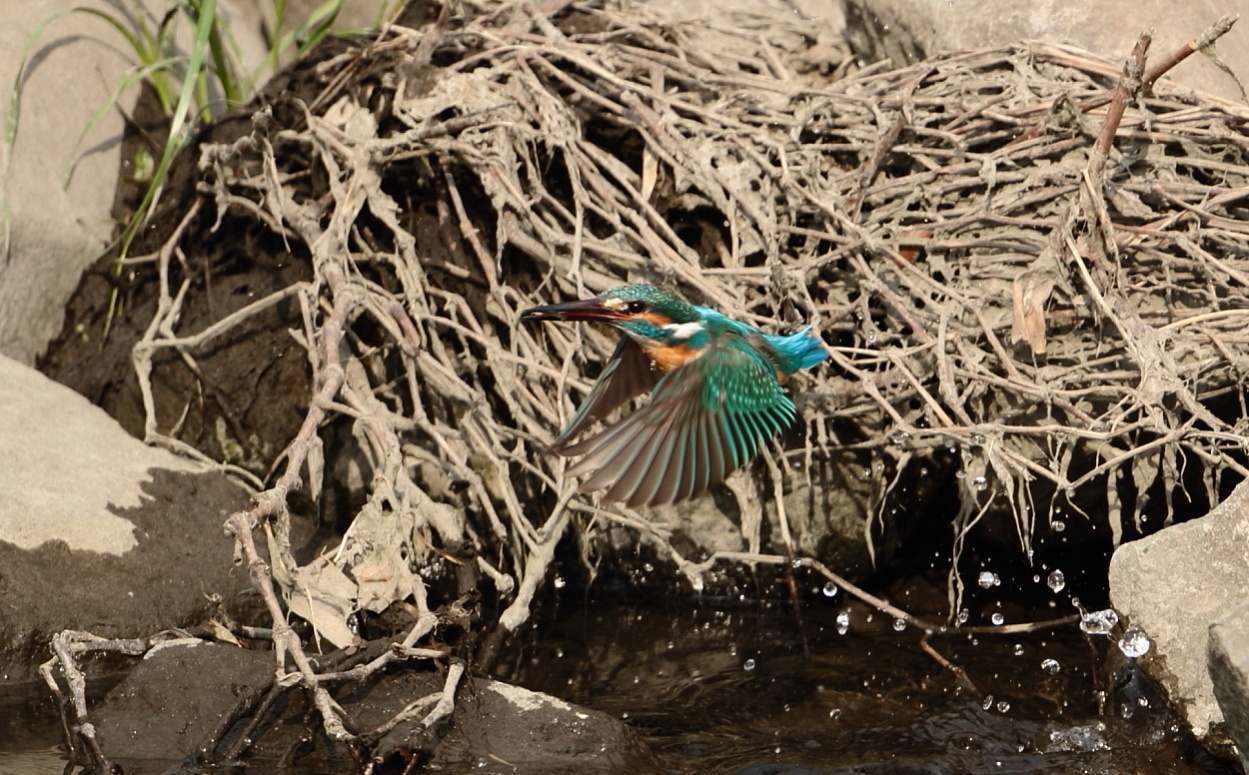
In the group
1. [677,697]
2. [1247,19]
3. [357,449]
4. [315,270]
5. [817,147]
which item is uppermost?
[1247,19]

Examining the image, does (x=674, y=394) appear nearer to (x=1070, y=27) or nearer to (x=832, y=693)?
(x=832, y=693)

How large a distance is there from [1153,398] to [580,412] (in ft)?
4.64

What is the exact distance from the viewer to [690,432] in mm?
3129

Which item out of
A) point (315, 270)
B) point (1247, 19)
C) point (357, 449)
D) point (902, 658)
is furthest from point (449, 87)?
point (1247, 19)

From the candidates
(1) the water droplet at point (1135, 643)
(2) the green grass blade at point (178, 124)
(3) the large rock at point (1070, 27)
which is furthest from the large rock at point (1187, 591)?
(2) the green grass blade at point (178, 124)

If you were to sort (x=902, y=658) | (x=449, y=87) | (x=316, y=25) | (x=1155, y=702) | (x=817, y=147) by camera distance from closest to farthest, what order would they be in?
(x=1155, y=702) → (x=902, y=658) → (x=817, y=147) → (x=449, y=87) → (x=316, y=25)

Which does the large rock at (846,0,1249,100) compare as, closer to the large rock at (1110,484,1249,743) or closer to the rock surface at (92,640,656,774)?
the large rock at (1110,484,1249,743)

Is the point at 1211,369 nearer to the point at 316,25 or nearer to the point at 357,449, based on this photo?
the point at 357,449

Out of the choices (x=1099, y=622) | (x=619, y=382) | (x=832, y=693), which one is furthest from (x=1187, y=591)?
(x=619, y=382)

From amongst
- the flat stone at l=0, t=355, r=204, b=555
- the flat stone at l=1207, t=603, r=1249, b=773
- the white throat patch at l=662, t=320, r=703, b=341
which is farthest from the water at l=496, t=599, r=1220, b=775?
the flat stone at l=0, t=355, r=204, b=555

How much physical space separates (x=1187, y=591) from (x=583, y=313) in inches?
58.6

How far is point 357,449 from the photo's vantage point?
418cm

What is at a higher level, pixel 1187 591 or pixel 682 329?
pixel 682 329

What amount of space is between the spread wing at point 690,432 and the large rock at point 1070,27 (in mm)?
1618
